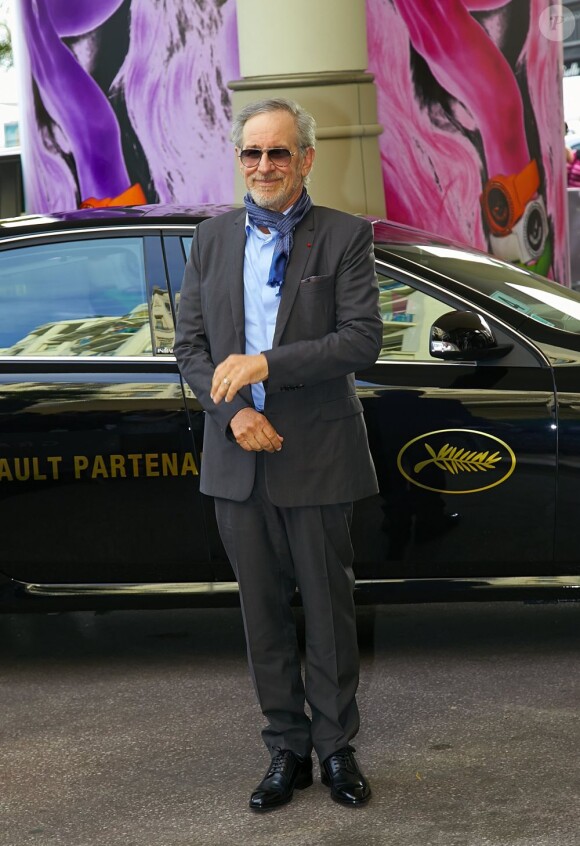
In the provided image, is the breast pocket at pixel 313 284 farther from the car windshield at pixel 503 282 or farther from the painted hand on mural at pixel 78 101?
the painted hand on mural at pixel 78 101

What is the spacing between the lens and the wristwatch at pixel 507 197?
36.4ft

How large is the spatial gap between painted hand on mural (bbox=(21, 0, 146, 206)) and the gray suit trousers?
23.4 ft

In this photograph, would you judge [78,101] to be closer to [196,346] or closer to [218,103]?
[218,103]

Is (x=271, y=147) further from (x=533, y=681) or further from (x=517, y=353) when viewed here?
(x=533, y=681)

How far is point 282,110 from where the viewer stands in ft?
12.2

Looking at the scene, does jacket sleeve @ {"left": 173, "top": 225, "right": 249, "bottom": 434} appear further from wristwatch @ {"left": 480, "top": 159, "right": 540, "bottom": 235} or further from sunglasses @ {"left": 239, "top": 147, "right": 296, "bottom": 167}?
wristwatch @ {"left": 480, "top": 159, "right": 540, "bottom": 235}

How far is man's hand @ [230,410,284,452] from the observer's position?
3730mm

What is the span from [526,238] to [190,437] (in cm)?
732

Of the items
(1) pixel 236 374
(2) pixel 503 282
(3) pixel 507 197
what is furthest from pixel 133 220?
(3) pixel 507 197

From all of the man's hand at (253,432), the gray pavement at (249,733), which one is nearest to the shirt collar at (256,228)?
→ the man's hand at (253,432)

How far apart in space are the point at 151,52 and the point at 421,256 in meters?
6.05

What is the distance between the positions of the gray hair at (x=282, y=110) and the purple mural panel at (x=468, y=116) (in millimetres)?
6752

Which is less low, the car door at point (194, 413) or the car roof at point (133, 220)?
the car roof at point (133, 220)

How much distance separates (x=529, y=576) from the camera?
4.87 metres
